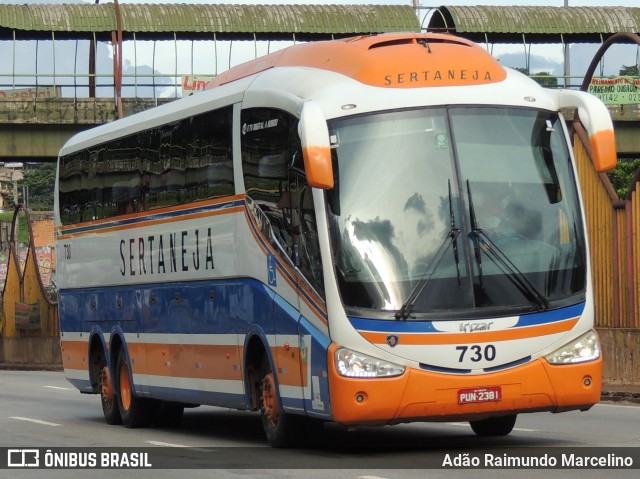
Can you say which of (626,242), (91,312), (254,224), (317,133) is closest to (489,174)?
(317,133)

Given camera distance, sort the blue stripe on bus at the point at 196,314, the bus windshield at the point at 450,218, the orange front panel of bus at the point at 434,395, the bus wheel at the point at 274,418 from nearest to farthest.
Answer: the orange front panel of bus at the point at 434,395 < the bus windshield at the point at 450,218 < the blue stripe on bus at the point at 196,314 < the bus wheel at the point at 274,418

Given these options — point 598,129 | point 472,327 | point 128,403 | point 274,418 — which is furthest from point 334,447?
point 128,403

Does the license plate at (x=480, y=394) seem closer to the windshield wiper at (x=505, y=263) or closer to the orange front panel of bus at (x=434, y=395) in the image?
the orange front panel of bus at (x=434, y=395)

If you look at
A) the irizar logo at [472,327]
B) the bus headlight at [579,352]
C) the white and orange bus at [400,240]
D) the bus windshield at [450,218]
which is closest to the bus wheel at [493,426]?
the white and orange bus at [400,240]

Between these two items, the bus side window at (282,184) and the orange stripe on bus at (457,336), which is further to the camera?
the bus side window at (282,184)

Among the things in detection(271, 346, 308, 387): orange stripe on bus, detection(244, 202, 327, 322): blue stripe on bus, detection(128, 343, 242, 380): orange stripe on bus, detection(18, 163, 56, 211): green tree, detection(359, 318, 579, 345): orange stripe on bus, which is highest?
detection(18, 163, 56, 211): green tree

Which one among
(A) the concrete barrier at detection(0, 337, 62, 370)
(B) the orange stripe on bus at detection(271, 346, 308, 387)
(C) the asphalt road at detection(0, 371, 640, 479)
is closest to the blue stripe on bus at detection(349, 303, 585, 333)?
(B) the orange stripe on bus at detection(271, 346, 308, 387)

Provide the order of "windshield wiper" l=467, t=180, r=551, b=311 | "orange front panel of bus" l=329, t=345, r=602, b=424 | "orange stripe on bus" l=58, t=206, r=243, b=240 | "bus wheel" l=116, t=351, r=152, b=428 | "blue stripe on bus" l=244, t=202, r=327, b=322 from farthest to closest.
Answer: "bus wheel" l=116, t=351, r=152, b=428, "orange stripe on bus" l=58, t=206, r=243, b=240, "blue stripe on bus" l=244, t=202, r=327, b=322, "windshield wiper" l=467, t=180, r=551, b=311, "orange front panel of bus" l=329, t=345, r=602, b=424

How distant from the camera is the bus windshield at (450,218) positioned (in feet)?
44.8

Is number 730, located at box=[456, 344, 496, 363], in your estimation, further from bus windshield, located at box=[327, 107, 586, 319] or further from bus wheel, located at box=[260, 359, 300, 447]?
bus wheel, located at box=[260, 359, 300, 447]

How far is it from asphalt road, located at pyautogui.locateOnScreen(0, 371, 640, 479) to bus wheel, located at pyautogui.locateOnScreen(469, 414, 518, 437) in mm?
98

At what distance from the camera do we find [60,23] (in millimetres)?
62281

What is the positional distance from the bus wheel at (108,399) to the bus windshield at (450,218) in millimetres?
8348

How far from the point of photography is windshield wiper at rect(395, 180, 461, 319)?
44.3 feet
